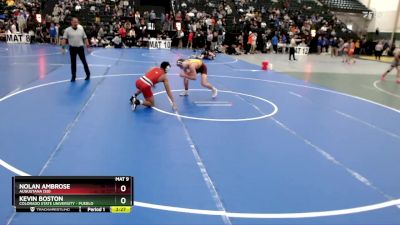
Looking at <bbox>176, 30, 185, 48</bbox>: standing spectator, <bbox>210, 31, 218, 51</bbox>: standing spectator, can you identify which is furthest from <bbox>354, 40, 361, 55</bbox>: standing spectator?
<bbox>176, 30, 185, 48</bbox>: standing spectator

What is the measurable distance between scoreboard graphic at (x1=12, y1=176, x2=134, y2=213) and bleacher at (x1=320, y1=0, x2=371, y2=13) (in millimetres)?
33401

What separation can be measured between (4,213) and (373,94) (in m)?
10.3

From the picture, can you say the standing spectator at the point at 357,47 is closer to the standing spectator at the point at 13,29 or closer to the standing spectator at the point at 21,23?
the standing spectator at the point at 21,23

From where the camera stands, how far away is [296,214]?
160 inches

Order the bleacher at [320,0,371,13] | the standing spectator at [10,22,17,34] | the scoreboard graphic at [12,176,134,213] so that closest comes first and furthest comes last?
the scoreboard graphic at [12,176,134,213] → the standing spectator at [10,22,17,34] → the bleacher at [320,0,371,13]

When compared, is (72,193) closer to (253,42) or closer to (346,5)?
(253,42)

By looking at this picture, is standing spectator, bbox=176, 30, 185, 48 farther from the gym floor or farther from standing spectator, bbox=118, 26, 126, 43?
the gym floor

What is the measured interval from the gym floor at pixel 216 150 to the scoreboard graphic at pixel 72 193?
74 centimetres

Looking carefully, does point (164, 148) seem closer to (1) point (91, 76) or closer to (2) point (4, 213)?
(2) point (4, 213)

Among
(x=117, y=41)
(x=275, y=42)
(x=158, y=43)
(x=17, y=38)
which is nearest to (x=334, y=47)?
(x=275, y=42)

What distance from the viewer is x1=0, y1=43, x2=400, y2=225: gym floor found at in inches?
162

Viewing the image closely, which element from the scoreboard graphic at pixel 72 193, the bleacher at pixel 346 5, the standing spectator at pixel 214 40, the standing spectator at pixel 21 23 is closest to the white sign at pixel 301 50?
the standing spectator at pixel 214 40

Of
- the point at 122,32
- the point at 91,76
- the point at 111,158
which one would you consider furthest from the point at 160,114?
the point at 122,32

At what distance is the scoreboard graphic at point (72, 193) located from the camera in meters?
2.95
